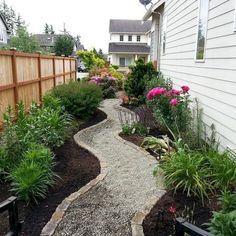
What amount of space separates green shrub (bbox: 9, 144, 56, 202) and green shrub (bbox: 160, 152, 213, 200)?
1618mm

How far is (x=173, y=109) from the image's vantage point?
6062 millimetres

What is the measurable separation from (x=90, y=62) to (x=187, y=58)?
2084 centimetres

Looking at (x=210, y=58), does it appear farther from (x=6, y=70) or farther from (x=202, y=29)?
(x=6, y=70)

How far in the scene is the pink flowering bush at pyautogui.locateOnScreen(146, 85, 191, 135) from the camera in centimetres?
598

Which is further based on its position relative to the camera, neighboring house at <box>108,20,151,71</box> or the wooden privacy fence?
neighboring house at <box>108,20,151,71</box>

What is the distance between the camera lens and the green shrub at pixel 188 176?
3549 millimetres

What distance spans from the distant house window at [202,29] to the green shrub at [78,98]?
3.28 metres

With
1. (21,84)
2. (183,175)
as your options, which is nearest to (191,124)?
(183,175)

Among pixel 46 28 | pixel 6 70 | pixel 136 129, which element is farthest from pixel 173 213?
pixel 46 28

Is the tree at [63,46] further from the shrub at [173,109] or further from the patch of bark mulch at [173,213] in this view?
the patch of bark mulch at [173,213]

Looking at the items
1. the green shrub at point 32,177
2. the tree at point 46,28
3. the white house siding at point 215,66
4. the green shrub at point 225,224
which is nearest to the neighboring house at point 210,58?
the white house siding at point 215,66

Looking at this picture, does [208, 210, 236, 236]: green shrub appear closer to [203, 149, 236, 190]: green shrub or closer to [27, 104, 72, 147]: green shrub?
[203, 149, 236, 190]: green shrub

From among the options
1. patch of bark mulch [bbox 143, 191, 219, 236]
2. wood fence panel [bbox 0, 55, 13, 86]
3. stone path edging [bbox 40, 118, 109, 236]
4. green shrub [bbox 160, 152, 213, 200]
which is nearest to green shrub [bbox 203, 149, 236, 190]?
green shrub [bbox 160, 152, 213, 200]

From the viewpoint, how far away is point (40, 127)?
16.2 ft
